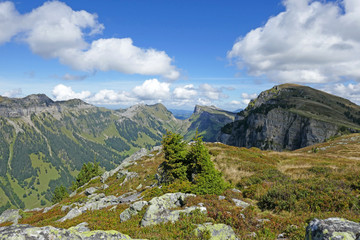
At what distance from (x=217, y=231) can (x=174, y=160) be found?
1218 cm

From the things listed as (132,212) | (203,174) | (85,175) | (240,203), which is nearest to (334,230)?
(240,203)

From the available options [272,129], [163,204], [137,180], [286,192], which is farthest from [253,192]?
[272,129]

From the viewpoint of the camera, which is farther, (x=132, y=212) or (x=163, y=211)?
(x=132, y=212)

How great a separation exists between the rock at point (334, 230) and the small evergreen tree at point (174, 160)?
14.3m

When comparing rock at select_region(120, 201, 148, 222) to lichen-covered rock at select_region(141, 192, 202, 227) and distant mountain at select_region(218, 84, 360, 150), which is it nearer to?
lichen-covered rock at select_region(141, 192, 202, 227)

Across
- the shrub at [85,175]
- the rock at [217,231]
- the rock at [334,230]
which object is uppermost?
the rock at [334,230]

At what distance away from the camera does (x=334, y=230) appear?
6.58 metres

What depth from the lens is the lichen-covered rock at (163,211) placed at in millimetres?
12193

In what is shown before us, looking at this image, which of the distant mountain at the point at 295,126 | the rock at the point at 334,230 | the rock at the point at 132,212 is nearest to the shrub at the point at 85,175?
the rock at the point at 132,212

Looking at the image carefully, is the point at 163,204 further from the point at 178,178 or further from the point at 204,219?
the point at 178,178

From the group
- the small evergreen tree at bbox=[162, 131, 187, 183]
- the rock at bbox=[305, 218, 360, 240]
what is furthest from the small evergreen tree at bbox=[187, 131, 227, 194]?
the rock at bbox=[305, 218, 360, 240]

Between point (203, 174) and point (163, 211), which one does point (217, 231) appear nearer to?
point (163, 211)

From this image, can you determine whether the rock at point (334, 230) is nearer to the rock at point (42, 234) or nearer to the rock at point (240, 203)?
the rock at point (240, 203)

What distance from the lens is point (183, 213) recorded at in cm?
1222
